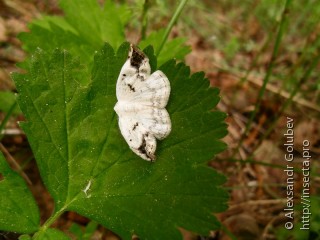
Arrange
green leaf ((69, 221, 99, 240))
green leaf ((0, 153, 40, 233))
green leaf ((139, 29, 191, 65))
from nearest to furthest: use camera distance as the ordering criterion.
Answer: green leaf ((0, 153, 40, 233))
green leaf ((69, 221, 99, 240))
green leaf ((139, 29, 191, 65))

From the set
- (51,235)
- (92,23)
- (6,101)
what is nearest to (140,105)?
(51,235)

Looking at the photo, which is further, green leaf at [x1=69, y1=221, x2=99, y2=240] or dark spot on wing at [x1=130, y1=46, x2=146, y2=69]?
green leaf at [x1=69, y1=221, x2=99, y2=240]

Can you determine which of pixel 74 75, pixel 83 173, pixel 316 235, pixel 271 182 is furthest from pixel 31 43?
pixel 316 235

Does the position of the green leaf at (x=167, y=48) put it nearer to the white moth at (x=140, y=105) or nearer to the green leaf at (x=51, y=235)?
the white moth at (x=140, y=105)

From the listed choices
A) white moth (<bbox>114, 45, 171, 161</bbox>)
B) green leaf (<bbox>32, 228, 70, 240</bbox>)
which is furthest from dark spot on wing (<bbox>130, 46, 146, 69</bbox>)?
green leaf (<bbox>32, 228, 70, 240</bbox>)

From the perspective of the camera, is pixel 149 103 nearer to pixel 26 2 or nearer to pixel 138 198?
pixel 138 198
